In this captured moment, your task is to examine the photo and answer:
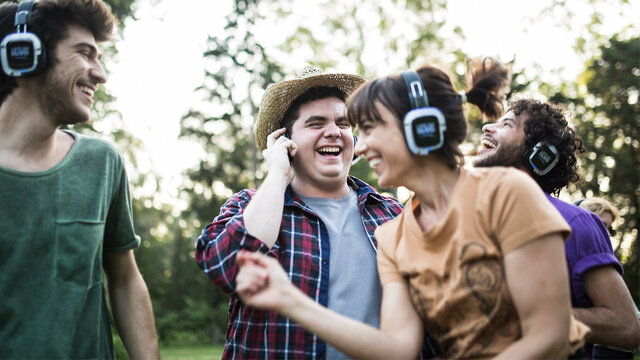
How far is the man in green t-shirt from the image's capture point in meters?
2.36

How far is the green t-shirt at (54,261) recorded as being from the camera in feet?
7.68

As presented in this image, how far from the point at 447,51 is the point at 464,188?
74.5 feet

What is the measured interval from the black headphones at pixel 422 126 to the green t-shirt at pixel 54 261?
1609 millimetres

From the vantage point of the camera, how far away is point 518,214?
2.08 metres

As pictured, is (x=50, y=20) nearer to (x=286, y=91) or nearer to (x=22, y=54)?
(x=22, y=54)

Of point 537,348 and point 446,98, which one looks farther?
point 446,98

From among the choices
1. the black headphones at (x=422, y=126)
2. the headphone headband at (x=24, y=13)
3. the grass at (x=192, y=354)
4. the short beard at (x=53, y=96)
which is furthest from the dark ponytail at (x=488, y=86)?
the grass at (x=192, y=354)

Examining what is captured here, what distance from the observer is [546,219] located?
206 centimetres

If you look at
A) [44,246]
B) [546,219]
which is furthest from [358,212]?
[44,246]

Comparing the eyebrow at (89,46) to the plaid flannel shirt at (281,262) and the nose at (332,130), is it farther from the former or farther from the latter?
the nose at (332,130)

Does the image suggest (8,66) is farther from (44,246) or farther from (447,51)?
(447,51)

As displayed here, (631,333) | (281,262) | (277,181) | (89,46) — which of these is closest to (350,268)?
(281,262)

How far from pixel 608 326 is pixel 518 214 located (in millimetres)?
1270

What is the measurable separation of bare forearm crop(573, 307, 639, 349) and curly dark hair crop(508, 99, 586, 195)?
0.99 metres
